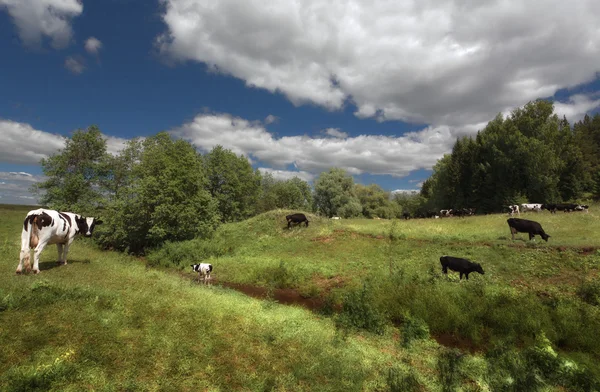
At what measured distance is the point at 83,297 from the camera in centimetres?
812

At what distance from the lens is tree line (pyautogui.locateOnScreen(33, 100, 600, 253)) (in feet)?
100

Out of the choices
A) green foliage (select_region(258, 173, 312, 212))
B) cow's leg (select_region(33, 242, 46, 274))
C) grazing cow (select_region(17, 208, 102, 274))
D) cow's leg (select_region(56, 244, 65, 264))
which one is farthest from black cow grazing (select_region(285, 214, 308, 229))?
green foliage (select_region(258, 173, 312, 212))

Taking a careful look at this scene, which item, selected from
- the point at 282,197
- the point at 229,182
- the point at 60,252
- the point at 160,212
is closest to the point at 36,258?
the point at 60,252

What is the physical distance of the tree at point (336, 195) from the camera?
72.5 m

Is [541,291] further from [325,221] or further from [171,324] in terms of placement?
[325,221]

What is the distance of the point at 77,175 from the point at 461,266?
135 ft

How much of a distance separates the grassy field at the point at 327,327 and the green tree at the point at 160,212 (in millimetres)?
9963

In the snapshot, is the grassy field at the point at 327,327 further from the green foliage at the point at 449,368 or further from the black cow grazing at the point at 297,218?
the black cow grazing at the point at 297,218

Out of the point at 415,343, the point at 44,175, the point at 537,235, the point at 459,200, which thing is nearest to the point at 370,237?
the point at 537,235

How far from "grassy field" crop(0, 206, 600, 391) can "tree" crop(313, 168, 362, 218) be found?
4867 cm

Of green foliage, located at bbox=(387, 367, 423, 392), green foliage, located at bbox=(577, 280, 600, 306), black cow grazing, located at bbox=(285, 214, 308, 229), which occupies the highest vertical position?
black cow grazing, located at bbox=(285, 214, 308, 229)

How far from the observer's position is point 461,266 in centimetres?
1800

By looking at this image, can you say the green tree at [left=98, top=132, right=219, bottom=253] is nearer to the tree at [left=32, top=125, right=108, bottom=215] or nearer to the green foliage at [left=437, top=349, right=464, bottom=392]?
the tree at [left=32, top=125, right=108, bottom=215]

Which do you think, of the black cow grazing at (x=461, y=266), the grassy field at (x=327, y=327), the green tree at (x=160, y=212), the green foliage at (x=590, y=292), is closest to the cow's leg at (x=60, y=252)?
the grassy field at (x=327, y=327)
